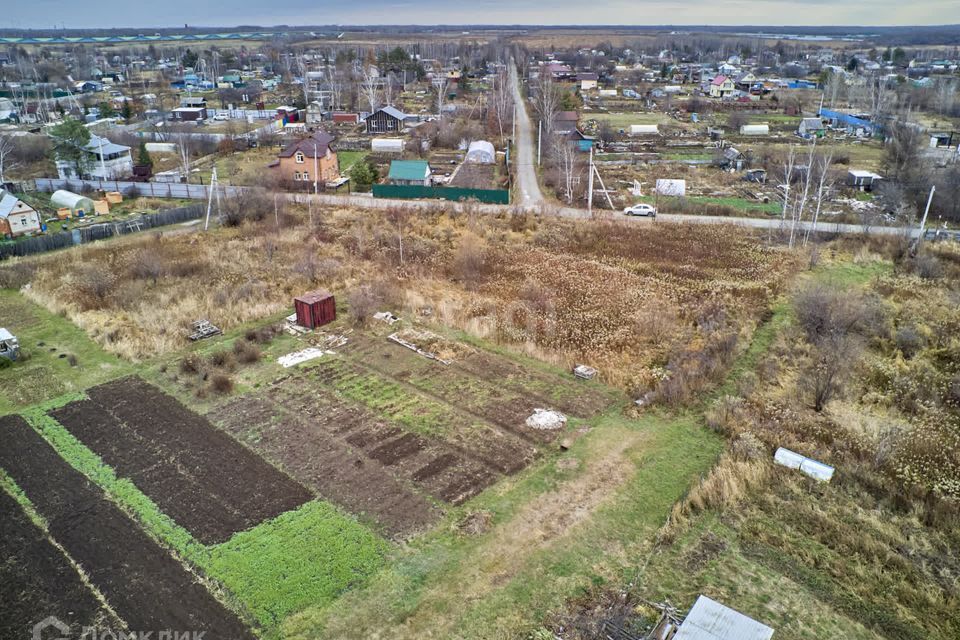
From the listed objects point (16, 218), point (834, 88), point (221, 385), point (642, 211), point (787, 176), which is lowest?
point (221, 385)

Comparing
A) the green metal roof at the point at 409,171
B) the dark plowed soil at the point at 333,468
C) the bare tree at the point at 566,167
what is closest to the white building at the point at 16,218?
the green metal roof at the point at 409,171

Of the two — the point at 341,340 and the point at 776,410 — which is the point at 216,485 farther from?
the point at 776,410

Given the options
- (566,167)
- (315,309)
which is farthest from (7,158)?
(566,167)

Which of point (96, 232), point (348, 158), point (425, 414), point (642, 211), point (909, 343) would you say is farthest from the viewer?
point (348, 158)

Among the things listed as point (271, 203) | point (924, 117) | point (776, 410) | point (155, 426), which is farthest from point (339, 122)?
point (924, 117)

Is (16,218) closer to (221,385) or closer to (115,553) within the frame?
(221,385)

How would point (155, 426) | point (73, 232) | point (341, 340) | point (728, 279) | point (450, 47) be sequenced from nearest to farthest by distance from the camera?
point (155, 426), point (341, 340), point (728, 279), point (73, 232), point (450, 47)

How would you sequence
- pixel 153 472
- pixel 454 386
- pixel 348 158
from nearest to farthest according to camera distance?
1. pixel 153 472
2. pixel 454 386
3. pixel 348 158

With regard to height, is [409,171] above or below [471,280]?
above

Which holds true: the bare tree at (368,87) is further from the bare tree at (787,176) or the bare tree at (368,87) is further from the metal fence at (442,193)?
the bare tree at (787,176)
